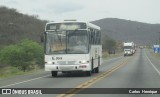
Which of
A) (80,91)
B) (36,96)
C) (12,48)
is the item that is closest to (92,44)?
(80,91)

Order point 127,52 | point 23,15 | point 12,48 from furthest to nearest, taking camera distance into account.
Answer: point 23,15, point 127,52, point 12,48

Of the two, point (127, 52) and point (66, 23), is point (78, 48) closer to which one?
point (66, 23)

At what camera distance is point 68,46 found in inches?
1046

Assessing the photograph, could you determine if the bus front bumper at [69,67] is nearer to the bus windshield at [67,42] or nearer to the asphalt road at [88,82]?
the asphalt road at [88,82]

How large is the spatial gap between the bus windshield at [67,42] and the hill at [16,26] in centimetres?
8455

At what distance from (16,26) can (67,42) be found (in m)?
110

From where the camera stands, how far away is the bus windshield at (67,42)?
26.4 m

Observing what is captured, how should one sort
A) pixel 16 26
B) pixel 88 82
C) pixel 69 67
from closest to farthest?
pixel 88 82 → pixel 69 67 → pixel 16 26

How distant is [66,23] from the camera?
27.0 metres

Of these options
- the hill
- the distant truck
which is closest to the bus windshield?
the distant truck

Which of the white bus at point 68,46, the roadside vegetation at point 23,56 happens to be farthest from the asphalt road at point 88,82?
the roadside vegetation at point 23,56

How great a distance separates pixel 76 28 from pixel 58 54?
1.77 metres

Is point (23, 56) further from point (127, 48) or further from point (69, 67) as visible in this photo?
point (127, 48)

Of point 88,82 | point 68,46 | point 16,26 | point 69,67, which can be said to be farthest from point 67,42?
point 16,26
